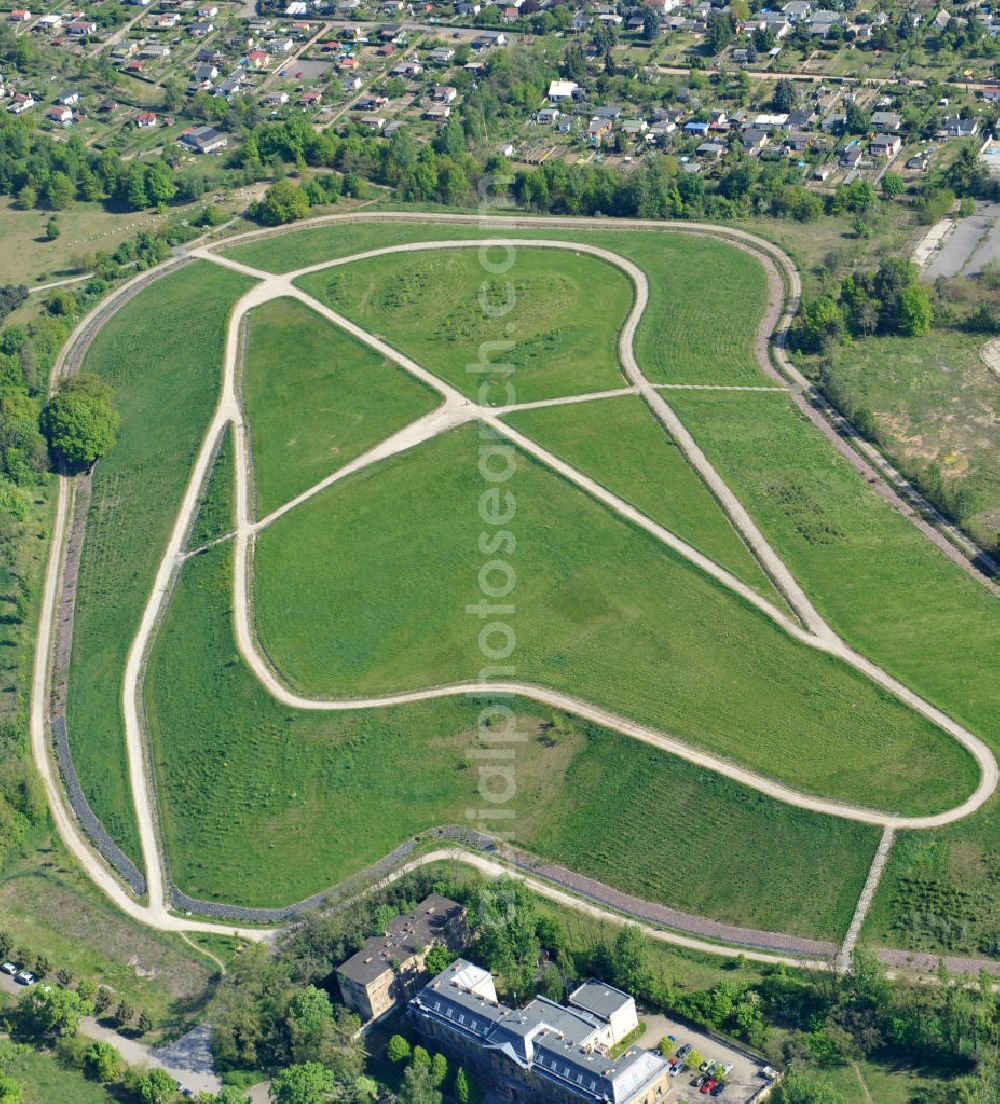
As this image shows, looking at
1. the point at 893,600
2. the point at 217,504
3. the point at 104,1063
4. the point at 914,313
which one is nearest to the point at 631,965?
the point at 104,1063

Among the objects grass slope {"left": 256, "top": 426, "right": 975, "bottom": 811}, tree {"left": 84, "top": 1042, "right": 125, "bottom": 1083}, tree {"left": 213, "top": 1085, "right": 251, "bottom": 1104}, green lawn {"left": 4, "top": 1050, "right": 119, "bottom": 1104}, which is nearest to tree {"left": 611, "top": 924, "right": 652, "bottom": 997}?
grass slope {"left": 256, "top": 426, "right": 975, "bottom": 811}

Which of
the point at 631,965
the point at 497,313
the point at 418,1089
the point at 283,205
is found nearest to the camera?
the point at 418,1089

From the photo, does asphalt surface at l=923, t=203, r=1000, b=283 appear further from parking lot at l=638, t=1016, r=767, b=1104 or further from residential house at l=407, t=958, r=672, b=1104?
residential house at l=407, t=958, r=672, b=1104

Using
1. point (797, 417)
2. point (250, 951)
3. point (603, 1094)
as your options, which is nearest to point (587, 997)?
point (603, 1094)

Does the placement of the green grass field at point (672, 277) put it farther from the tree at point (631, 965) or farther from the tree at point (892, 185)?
the tree at point (631, 965)

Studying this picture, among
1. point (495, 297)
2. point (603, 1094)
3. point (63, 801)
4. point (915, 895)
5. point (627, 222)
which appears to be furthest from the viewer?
point (627, 222)

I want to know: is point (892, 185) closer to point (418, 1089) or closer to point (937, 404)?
point (937, 404)

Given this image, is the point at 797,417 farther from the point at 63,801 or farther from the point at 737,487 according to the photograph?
the point at 63,801
